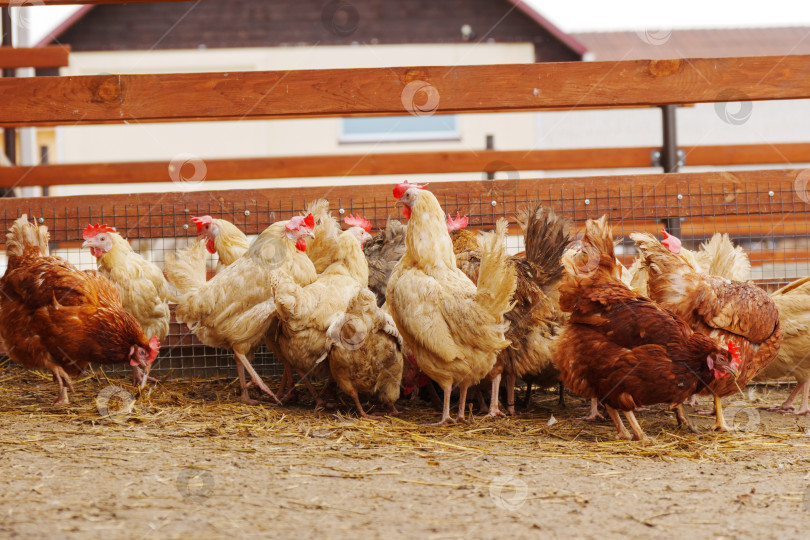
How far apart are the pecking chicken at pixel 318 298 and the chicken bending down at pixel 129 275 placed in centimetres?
107

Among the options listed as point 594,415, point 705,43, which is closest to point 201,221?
point 594,415

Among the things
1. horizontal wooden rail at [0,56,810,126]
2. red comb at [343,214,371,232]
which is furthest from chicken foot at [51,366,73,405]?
red comb at [343,214,371,232]

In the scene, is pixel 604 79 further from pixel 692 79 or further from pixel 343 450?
pixel 343 450

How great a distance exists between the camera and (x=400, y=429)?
385cm

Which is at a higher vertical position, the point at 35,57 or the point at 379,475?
the point at 35,57

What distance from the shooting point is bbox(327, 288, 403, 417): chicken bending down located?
4.06 meters

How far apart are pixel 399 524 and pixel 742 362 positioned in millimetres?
2396

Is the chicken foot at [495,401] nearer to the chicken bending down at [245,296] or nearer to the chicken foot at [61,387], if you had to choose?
the chicken bending down at [245,296]

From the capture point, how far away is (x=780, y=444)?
3.57 metres

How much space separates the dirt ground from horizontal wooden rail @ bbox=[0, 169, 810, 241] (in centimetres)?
152

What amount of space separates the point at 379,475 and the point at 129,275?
2.83m

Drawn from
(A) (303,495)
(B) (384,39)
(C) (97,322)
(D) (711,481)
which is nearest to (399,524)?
(A) (303,495)

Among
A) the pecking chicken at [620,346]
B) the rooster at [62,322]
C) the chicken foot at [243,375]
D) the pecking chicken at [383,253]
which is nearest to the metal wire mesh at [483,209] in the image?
the pecking chicken at [383,253]

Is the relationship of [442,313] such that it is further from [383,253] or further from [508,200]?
[508,200]
